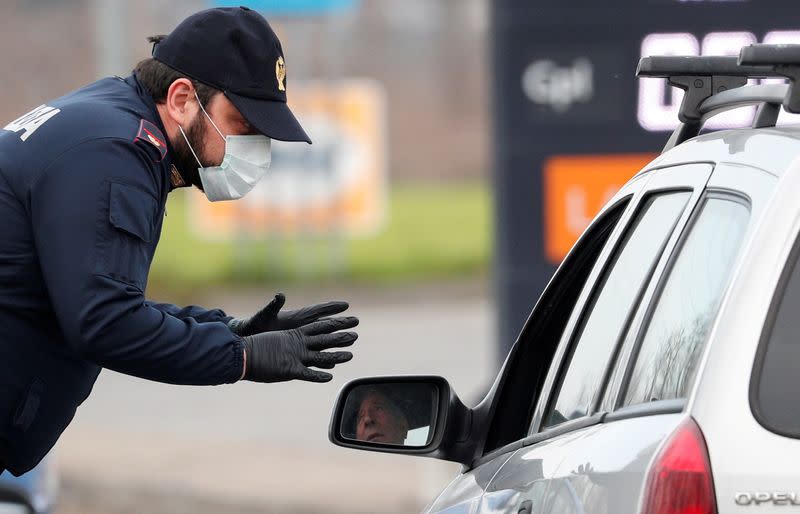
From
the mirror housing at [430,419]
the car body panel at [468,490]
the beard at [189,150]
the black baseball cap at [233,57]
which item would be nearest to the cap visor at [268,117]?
the black baseball cap at [233,57]

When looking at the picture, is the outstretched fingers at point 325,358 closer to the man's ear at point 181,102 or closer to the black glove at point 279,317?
the black glove at point 279,317

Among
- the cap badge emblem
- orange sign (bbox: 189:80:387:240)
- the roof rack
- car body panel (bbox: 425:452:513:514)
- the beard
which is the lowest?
orange sign (bbox: 189:80:387:240)

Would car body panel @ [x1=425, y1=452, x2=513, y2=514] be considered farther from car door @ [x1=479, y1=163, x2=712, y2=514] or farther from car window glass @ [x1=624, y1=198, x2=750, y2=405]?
car window glass @ [x1=624, y1=198, x2=750, y2=405]

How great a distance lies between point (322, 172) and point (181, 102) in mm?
20029

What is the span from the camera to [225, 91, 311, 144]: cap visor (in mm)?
3689

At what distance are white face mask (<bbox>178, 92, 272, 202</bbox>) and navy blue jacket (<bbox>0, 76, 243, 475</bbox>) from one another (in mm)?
314

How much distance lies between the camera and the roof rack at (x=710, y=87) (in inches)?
99.8

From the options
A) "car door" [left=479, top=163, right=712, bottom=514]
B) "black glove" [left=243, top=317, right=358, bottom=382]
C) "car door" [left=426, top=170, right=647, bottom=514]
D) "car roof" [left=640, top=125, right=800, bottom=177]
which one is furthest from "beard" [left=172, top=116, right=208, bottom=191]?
"car roof" [left=640, top=125, right=800, bottom=177]

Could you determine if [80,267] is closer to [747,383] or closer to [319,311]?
[319,311]

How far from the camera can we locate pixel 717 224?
2.34m

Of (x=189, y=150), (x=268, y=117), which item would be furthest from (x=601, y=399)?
(x=189, y=150)

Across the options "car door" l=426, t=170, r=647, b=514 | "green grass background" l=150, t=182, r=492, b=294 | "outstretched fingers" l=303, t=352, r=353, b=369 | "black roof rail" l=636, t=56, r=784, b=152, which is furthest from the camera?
"green grass background" l=150, t=182, r=492, b=294

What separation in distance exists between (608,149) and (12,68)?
28.3ft

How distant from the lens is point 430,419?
326 cm
